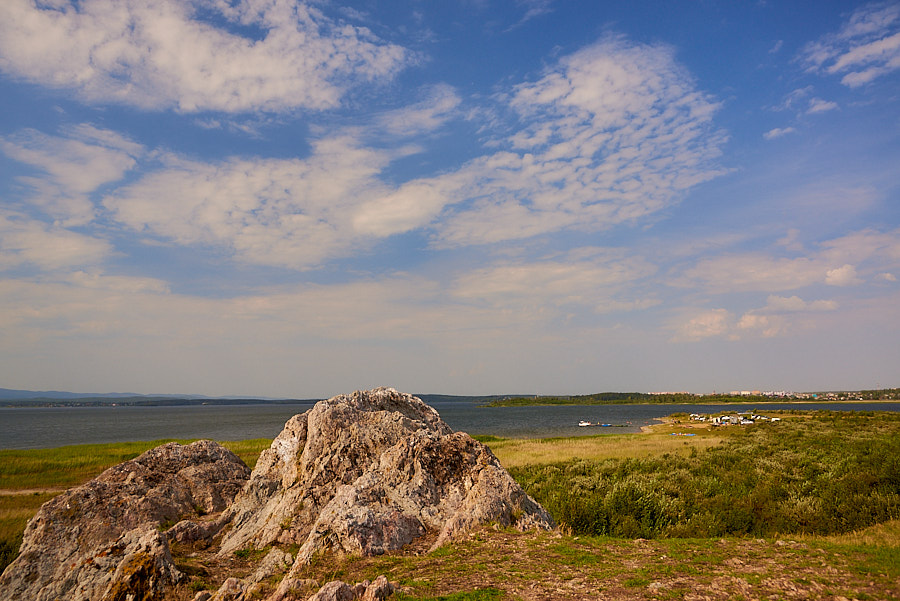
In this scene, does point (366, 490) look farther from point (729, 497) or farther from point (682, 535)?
point (729, 497)

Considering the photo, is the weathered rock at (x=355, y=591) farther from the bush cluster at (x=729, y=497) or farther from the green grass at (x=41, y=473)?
the green grass at (x=41, y=473)

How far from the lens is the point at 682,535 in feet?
52.0

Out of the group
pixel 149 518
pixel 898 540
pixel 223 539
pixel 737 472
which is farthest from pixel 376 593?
pixel 737 472

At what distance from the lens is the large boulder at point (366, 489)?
1236 centimetres

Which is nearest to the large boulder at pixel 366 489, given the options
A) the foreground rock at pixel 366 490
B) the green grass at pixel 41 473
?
the foreground rock at pixel 366 490

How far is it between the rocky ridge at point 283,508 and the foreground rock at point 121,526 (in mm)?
33

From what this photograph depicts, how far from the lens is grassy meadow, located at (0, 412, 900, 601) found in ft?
28.9

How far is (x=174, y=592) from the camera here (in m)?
10.3

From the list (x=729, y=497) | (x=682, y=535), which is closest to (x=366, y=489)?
(x=682, y=535)

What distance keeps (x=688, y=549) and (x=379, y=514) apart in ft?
24.7

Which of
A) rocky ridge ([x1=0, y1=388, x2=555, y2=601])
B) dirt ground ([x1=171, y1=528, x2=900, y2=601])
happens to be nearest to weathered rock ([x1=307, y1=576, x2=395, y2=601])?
rocky ridge ([x1=0, y1=388, x2=555, y2=601])

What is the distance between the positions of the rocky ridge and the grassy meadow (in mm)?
1084

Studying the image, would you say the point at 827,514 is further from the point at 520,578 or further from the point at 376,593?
the point at 376,593

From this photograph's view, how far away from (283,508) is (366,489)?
9.87 ft
